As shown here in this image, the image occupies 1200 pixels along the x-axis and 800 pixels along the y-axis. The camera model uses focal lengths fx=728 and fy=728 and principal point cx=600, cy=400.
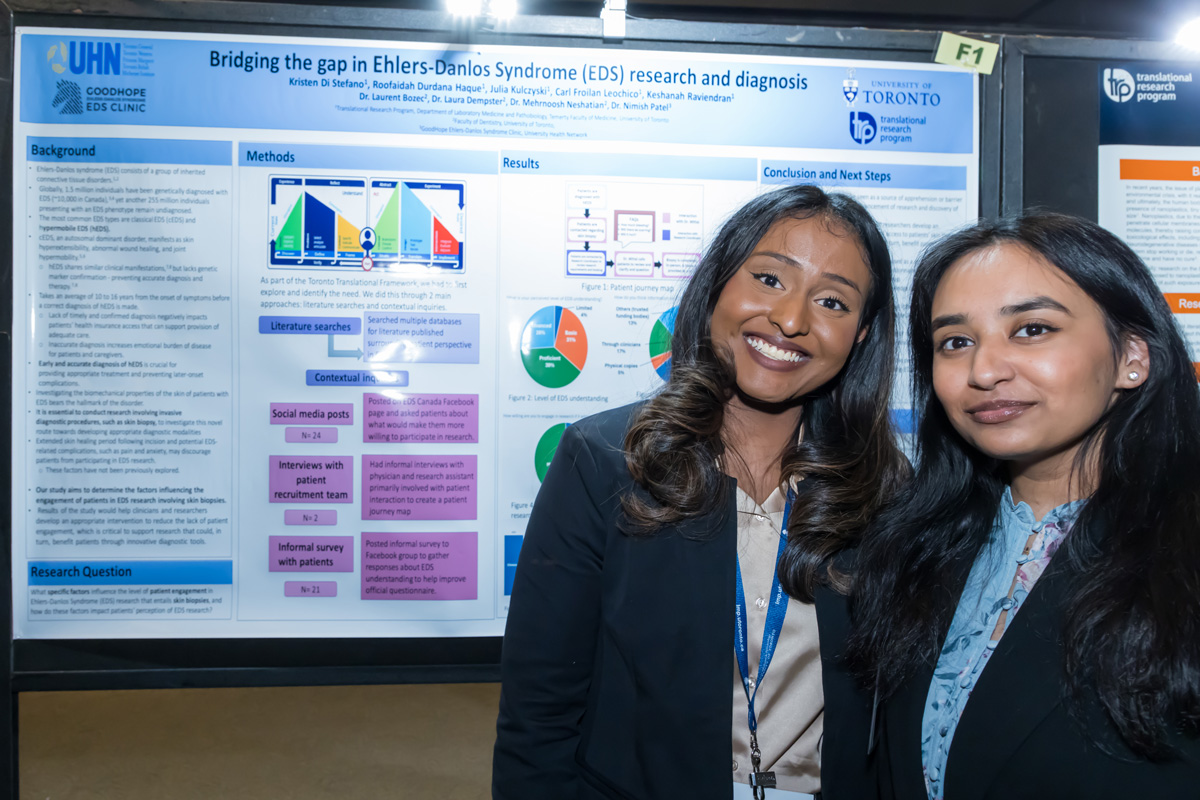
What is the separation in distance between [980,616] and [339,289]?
149 centimetres

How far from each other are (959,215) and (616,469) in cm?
121

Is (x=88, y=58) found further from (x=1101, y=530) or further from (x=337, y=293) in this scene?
(x=1101, y=530)

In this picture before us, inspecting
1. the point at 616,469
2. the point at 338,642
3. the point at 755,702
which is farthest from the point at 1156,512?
the point at 338,642

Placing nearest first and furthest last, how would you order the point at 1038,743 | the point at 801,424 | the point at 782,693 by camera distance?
the point at 1038,743, the point at 782,693, the point at 801,424

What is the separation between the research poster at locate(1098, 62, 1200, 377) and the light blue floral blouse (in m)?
1.19

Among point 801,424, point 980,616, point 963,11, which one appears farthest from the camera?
point 963,11

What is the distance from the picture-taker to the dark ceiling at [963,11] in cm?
442

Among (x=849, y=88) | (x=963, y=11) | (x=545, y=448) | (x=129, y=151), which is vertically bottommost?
(x=545, y=448)

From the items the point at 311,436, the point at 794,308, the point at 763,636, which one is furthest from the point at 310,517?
the point at 794,308

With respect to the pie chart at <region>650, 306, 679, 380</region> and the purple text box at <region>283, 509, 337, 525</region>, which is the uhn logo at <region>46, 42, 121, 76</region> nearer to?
the purple text box at <region>283, 509, 337, 525</region>

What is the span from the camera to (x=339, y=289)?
1.74 metres

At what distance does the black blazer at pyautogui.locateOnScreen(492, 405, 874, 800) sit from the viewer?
122 centimetres

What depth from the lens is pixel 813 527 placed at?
1.29 metres

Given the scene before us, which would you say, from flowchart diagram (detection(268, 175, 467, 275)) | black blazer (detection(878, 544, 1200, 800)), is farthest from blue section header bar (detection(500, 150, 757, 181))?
black blazer (detection(878, 544, 1200, 800))
